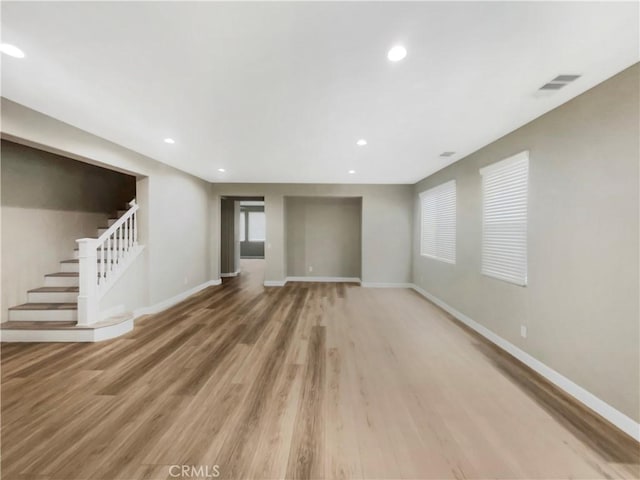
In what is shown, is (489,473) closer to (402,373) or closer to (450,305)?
(402,373)

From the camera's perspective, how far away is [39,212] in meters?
3.71

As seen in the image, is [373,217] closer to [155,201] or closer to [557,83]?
[557,83]

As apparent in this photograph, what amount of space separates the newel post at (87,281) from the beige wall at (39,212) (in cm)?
99

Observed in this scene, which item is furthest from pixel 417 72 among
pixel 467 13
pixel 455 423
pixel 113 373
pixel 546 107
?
pixel 113 373

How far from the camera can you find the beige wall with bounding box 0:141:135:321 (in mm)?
3336

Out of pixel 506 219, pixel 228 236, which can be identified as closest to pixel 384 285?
pixel 506 219

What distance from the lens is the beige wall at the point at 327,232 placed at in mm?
7320

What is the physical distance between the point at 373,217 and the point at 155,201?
4704 millimetres

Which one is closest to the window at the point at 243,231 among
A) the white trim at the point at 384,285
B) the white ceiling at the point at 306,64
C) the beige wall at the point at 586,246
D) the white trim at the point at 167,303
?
the white trim at the point at 167,303

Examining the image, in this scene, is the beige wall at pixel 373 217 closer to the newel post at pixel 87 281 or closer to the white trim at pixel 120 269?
the white trim at pixel 120 269

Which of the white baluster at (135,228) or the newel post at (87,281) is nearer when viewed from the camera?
the newel post at (87,281)

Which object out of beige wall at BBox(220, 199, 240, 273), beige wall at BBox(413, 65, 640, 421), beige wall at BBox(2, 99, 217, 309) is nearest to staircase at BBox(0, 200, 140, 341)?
beige wall at BBox(2, 99, 217, 309)

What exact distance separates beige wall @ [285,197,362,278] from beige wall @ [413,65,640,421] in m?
4.43

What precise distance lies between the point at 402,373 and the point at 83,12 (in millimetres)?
3520
